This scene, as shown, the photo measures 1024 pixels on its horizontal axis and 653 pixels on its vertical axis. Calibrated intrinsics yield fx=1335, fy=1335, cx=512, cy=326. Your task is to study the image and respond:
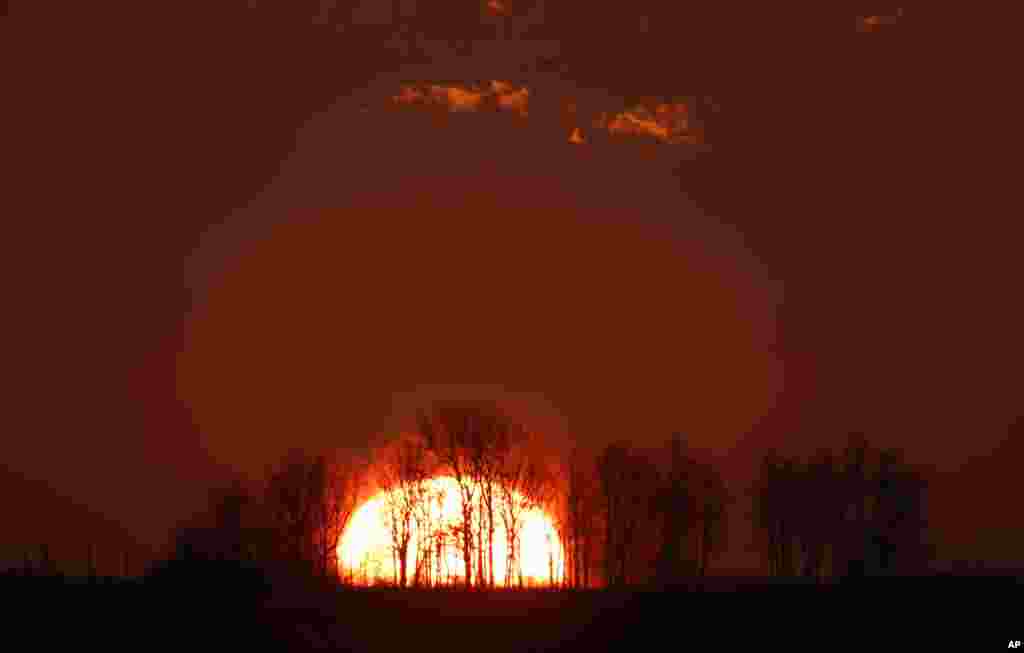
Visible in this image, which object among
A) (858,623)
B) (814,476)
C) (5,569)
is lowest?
(858,623)

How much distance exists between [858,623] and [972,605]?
14.4 feet

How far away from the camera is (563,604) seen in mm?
42719

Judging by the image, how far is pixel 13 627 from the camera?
37.0 meters

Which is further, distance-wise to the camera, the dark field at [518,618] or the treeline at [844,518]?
the treeline at [844,518]

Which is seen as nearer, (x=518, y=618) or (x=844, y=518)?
(x=518, y=618)

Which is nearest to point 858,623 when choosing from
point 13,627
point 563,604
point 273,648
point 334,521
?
point 563,604

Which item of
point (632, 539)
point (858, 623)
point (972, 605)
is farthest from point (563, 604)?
point (632, 539)

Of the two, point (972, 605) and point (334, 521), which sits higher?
point (334, 521)

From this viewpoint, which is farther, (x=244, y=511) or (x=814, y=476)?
(x=814, y=476)

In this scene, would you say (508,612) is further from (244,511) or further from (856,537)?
(856,537)

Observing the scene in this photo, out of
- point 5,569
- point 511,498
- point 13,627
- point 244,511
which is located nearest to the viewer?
point 13,627

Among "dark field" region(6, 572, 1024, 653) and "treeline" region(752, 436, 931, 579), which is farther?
"treeline" region(752, 436, 931, 579)

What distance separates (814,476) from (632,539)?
10116mm

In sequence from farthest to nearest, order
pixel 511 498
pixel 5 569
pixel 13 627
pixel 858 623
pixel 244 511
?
pixel 511 498 → pixel 244 511 → pixel 5 569 → pixel 858 623 → pixel 13 627
